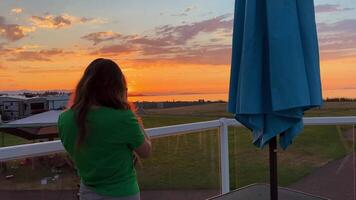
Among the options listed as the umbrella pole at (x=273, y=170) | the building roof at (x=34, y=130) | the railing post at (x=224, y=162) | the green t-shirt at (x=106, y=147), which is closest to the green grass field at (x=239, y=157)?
the railing post at (x=224, y=162)

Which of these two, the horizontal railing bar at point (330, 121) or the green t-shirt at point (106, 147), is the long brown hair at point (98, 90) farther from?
the horizontal railing bar at point (330, 121)

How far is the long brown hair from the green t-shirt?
1.3 inches

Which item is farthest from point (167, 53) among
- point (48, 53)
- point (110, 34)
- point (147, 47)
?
point (48, 53)

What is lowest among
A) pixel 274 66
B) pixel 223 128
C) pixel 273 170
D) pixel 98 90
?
pixel 273 170

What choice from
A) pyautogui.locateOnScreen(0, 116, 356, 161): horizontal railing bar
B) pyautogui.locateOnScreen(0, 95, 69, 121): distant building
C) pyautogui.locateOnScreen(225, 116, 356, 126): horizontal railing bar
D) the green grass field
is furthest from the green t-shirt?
pyautogui.locateOnScreen(0, 95, 69, 121): distant building

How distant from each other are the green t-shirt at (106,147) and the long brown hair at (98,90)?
33mm

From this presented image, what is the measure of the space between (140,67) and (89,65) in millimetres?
8247

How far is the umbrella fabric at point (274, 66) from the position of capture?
245 cm

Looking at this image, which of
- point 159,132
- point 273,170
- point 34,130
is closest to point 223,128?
point 159,132

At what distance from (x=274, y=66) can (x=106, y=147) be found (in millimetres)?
1049

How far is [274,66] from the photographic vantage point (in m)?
2.46

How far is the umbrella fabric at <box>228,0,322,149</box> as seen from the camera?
8.03 feet

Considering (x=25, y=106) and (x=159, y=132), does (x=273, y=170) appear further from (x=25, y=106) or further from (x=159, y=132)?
(x=25, y=106)

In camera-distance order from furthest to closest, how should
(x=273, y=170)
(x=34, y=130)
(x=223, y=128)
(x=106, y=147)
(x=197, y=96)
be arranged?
(x=197, y=96)
(x=223, y=128)
(x=34, y=130)
(x=273, y=170)
(x=106, y=147)
